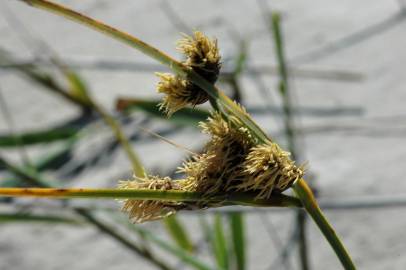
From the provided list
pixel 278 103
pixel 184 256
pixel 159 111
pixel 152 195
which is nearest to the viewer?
pixel 152 195

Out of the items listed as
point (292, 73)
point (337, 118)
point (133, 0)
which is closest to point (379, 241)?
point (337, 118)

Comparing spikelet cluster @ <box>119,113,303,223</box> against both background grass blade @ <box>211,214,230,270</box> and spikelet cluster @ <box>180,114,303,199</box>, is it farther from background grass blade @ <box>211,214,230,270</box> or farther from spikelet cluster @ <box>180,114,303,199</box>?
background grass blade @ <box>211,214,230,270</box>

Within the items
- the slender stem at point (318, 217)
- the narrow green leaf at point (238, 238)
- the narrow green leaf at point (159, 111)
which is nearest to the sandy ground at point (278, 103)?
the narrow green leaf at point (159, 111)

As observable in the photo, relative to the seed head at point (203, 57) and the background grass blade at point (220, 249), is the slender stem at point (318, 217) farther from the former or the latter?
the background grass blade at point (220, 249)

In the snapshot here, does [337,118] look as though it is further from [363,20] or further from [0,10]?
[0,10]

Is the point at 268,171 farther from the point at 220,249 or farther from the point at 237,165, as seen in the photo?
the point at 220,249

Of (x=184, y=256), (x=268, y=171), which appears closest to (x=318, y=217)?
(x=268, y=171)
